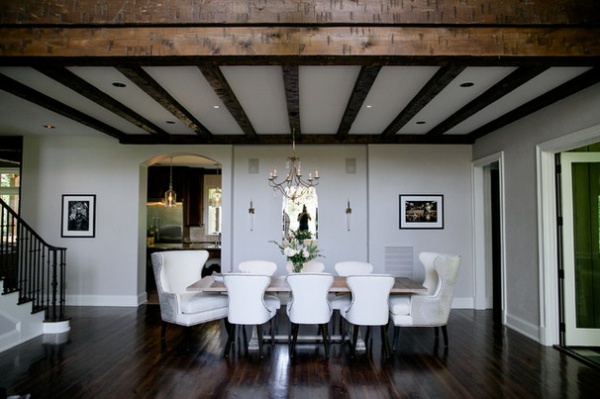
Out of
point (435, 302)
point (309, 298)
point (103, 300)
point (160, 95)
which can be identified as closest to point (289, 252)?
point (309, 298)

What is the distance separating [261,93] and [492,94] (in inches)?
99.7

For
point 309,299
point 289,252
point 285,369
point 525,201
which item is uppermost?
point 525,201

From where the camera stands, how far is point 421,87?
434 centimetres

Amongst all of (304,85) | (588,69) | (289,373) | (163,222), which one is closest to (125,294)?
(163,222)

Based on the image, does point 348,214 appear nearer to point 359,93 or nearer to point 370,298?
point 370,298

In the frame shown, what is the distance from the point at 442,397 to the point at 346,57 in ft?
9.31

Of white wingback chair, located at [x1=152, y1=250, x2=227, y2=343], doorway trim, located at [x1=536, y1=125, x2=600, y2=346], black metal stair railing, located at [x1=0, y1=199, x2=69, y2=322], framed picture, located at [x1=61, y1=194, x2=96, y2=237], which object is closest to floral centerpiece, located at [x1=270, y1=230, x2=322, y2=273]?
white wingback chair, located at [x1=152, y1=250, x2=227, y2=343]

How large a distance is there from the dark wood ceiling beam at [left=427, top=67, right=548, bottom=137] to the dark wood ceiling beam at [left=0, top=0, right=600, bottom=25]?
69 centimetres

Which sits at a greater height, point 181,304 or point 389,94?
point 389,94

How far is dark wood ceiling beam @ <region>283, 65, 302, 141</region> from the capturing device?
12.3 ft

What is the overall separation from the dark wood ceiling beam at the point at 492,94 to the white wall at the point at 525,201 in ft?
2.35

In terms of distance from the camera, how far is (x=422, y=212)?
22.6 feet

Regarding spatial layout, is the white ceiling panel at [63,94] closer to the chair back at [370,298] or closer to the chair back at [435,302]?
the chair back at [370,298]

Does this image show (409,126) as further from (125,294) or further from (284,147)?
(125,294)
